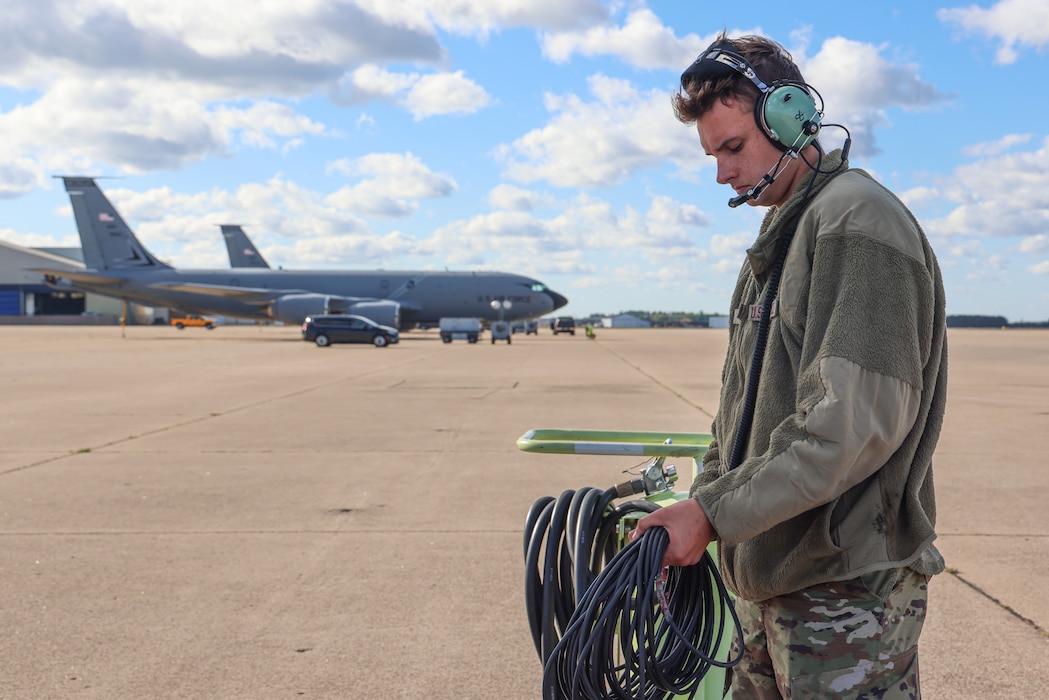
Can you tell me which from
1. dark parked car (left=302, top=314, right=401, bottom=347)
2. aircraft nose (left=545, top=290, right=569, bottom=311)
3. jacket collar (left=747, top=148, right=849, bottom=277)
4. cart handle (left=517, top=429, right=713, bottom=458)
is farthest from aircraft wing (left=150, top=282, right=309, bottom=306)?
jacket collar (left=747, top=148, right=849, bottom=277)

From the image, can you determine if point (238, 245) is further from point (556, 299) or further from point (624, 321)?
point (624, 321)

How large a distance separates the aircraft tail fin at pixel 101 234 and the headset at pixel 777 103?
54000 mm

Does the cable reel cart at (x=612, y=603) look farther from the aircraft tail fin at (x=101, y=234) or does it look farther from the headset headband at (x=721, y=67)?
the aircraft tail fin at (x=101, y=234)

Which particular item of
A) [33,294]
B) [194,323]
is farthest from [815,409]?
[33,294]

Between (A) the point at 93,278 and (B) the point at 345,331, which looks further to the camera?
(A) the point at 93,278

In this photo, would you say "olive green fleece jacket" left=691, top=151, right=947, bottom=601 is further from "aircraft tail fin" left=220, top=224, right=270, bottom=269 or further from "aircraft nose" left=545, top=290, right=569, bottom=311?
"aircraft tail fin" left=220, top=224, right=270, bottom=269

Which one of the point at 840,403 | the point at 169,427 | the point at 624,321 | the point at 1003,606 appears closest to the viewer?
the point at 840,403

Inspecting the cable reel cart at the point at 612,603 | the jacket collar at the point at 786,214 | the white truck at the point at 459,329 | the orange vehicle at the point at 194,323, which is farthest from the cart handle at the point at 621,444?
the orange vehicle at the point at 194,323

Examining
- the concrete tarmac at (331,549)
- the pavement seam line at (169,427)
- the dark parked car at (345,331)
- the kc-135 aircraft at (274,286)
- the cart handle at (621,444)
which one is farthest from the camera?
the kc-135 aircraft at (274,286)

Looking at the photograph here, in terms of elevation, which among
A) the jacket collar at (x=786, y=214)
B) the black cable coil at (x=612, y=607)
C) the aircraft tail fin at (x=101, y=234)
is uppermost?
the aircraft tail fin at (x=101, y=234)

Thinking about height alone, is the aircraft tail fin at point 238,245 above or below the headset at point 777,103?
above

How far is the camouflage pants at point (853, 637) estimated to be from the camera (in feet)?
6.22

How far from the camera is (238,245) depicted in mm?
66375

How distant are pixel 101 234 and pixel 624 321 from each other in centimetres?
10753
